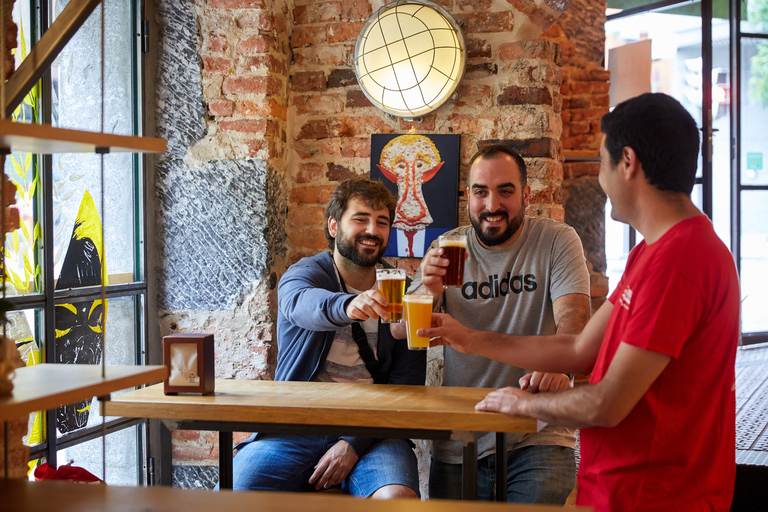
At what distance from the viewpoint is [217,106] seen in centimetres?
272

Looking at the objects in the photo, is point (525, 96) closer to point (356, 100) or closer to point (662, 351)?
point (356, 100)

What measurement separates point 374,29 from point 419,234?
0.84 m

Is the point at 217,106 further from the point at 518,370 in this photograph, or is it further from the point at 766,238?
the point at 766,238

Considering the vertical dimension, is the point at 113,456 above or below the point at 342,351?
below

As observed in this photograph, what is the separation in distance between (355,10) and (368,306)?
150 centimetres

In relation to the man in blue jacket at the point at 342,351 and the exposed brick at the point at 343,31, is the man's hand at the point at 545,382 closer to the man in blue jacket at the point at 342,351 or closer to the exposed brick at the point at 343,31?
the man in blue jacket at the point at 342,351

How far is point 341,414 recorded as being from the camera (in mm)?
1637

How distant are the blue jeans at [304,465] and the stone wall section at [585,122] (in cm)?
240

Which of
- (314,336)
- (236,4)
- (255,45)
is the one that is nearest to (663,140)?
(314,336)

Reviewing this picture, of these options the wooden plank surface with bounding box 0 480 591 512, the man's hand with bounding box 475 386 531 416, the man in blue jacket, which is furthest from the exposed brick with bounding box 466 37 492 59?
the wooden plank surface with bounding box 0 480 591 512

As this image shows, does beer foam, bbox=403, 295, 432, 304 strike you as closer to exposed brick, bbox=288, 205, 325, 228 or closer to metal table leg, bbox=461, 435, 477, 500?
metal table leg, bbox=461, 435, 477, 500

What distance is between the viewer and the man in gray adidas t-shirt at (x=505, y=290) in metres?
2.13

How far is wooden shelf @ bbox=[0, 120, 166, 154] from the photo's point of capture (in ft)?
3.30

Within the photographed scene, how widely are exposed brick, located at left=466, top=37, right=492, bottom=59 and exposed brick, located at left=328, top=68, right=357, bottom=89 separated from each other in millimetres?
489
